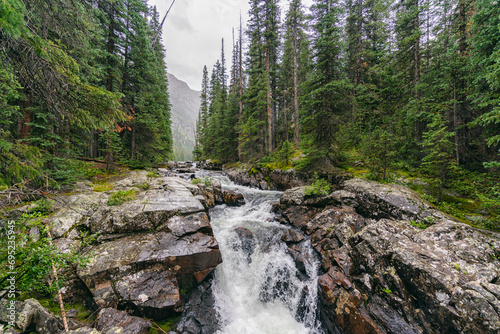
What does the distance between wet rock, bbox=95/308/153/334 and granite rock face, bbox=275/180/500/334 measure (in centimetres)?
588

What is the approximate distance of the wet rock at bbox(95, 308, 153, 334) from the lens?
4.41 meters

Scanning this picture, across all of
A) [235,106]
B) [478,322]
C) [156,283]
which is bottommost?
[156,283]

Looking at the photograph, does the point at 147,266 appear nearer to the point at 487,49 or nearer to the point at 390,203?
the point at 390,203

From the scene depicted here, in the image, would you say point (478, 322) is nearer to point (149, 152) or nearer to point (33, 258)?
point (33, 258)

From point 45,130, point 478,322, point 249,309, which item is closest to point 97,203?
point 45,130

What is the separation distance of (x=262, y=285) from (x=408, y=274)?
516cm

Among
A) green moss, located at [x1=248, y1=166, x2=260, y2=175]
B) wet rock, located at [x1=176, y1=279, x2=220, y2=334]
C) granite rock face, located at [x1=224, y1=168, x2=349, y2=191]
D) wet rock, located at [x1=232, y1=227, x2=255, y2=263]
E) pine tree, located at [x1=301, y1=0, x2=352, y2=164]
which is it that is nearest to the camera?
wet rock, located at [x1=176, y1=279, x2=220, y2=334]

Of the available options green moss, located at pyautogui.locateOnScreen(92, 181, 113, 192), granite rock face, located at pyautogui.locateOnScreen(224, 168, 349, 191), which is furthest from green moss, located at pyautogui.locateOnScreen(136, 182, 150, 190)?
granite rock face, located at pyautogui.locateOnScreen(224, 168, 349, 191)

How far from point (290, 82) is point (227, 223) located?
82.6 ft

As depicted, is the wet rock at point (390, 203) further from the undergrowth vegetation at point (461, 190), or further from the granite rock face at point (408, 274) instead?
the undergrowth vegetation at point (461, 190)

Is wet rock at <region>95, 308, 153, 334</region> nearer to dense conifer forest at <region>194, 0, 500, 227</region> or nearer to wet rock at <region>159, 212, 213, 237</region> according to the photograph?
wet rock at <region>159, 212, 213, 237</region>

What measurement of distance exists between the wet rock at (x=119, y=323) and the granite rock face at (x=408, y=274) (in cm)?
588

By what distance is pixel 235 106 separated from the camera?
27516 mm

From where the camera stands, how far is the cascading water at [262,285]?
6.12 meters
